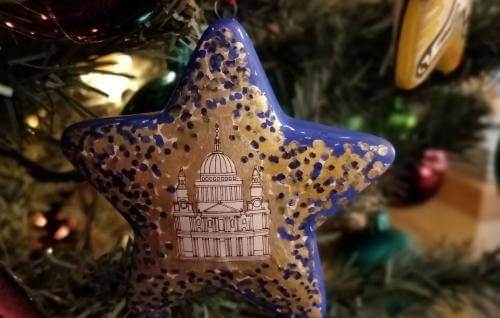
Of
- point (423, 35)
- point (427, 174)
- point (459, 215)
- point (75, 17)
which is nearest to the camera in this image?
point (75, 17)

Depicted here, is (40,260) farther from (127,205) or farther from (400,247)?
(400,247)

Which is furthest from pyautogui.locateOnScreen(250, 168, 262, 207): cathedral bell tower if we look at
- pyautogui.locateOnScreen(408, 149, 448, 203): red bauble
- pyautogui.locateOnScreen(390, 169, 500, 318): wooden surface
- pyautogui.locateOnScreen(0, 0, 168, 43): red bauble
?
pyautogui.locateOnScreen(390, 169, 500, 318): wooden surface

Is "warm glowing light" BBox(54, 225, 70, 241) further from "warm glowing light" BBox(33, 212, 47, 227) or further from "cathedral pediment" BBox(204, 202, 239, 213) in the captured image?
"cathedral pediment" BBox(204, 202, 239, 213)

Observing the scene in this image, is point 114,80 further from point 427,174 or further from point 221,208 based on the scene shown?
point 427,174

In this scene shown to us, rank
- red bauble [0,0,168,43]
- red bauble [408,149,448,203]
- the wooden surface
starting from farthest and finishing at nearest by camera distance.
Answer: the wooden surface
red bauble [408,149,448,203]
red bauble [0,0,168,43]

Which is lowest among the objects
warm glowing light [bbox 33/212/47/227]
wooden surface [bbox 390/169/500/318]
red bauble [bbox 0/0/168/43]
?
wooden surface [bbox 390/169/500/318]

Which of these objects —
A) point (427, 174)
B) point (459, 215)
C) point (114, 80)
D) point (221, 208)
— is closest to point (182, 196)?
point (221, 208)

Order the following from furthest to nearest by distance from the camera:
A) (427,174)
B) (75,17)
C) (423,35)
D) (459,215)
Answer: (459,215) → (427,174) → (423,35) → (75,17)
